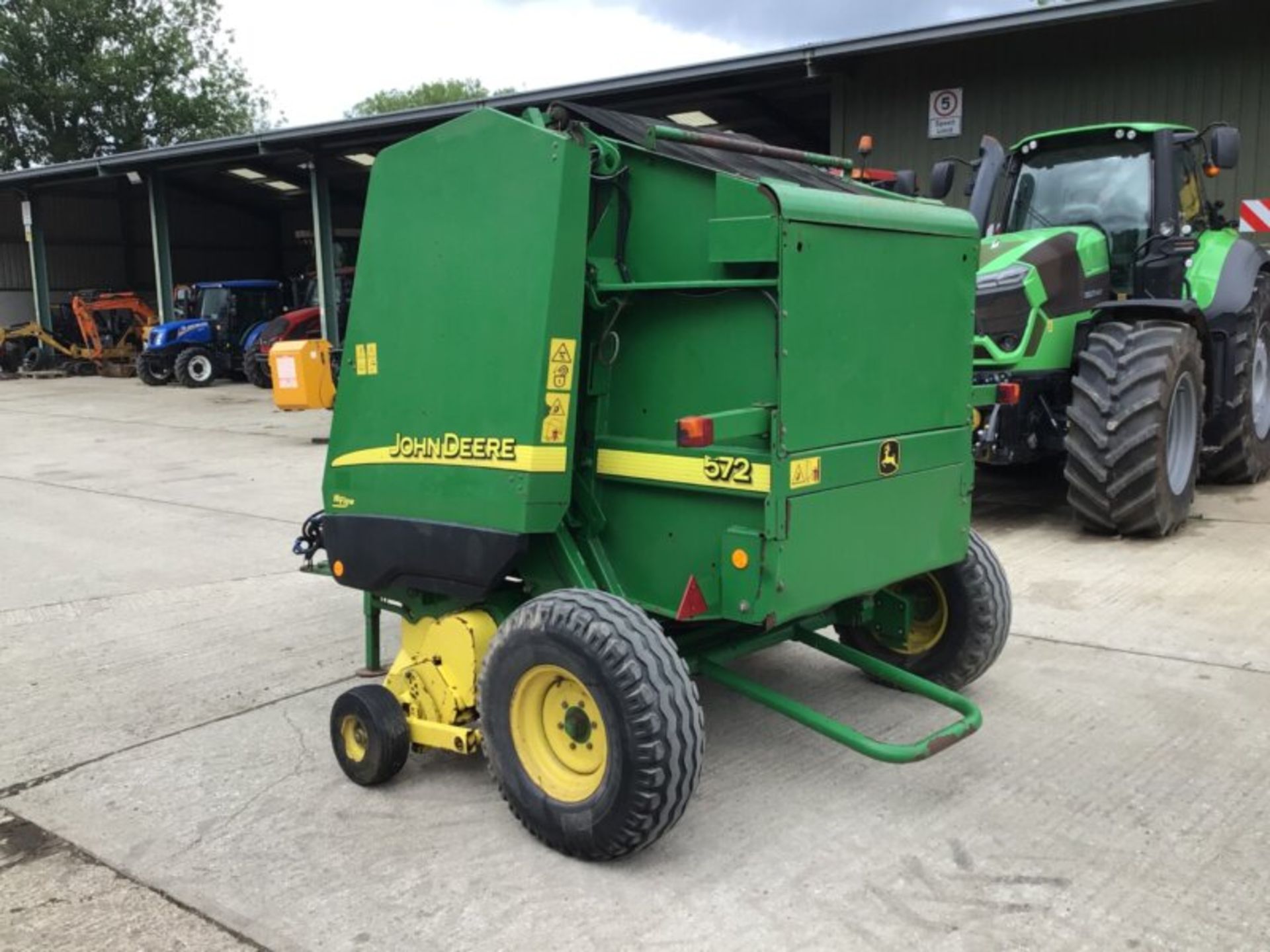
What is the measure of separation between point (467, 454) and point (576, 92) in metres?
12.3

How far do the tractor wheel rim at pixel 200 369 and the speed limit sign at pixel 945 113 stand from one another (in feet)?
45.9

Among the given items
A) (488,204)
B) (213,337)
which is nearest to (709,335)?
(488,204)

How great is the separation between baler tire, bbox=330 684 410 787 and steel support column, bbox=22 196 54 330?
24897mm

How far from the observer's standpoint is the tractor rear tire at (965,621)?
395 centimetres

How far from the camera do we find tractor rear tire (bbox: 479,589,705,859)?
2807 millimetres

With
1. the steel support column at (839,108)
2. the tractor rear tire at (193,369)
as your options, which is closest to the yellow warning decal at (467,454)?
the steel support column at (839,108)

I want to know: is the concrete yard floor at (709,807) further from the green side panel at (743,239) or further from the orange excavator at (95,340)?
the orange excavator at (95,340)

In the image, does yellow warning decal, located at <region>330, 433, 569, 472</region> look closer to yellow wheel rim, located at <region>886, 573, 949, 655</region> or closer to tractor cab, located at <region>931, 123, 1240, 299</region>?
yellow wheel rim, located at <region>886, 573, 949, 655</region>

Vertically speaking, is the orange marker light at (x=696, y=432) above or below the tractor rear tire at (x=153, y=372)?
above

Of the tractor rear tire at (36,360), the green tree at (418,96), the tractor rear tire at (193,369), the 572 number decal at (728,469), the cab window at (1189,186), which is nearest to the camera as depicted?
the 572 number decal at (728,469)

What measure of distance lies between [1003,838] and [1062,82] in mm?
11139

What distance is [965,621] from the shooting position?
398cm

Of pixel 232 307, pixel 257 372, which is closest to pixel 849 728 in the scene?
pixel 257 372

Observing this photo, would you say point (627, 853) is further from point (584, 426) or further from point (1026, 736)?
point (1026, 736)
